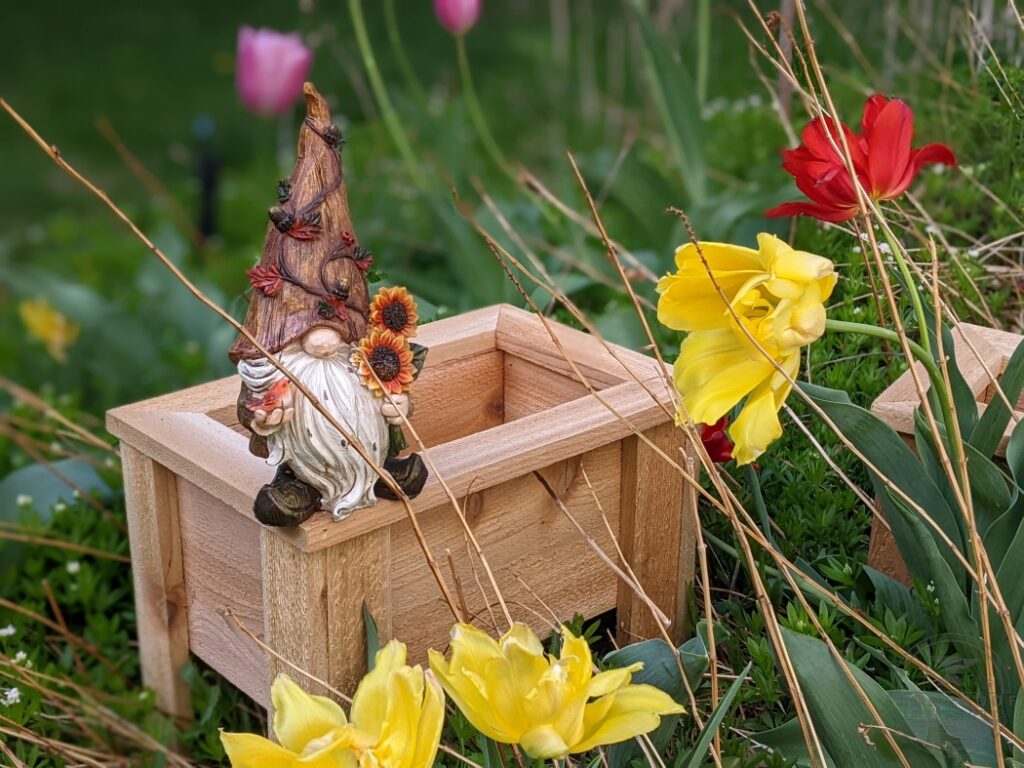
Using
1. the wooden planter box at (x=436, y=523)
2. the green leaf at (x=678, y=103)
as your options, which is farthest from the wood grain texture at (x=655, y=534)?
the green leaf at (x=678, y=103)

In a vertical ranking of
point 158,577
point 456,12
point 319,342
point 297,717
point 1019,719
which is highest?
point 456,12

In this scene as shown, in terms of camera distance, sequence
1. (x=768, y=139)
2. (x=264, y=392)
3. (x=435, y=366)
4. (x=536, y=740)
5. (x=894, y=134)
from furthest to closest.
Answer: (x=768, y=139)
(x=435, y=366)
(x=894, y=134)
(x=264, y=392)
(x=536, y=740)

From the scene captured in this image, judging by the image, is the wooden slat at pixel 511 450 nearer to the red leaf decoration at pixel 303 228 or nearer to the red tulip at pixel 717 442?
the red tulip at pixel 717 442

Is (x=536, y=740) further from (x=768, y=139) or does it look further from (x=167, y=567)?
(x=768, y=139)

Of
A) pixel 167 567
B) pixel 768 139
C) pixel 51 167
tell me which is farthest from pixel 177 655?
pixel 51 167

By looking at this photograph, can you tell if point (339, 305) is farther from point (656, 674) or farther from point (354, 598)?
point (656, 674)

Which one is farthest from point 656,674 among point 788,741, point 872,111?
point 872,111

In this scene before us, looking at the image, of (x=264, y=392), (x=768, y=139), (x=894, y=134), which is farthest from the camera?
(x=768, y=139)
